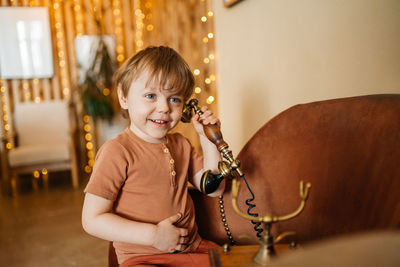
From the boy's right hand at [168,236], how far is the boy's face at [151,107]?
0.28 meters

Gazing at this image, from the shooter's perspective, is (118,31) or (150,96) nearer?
(150,96)

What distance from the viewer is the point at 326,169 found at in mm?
844

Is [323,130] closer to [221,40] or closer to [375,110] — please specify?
[375,110]

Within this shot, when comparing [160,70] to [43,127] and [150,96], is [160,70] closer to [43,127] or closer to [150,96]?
[150,96]

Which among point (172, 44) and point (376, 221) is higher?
point (172, 44)

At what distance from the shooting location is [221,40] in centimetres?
201

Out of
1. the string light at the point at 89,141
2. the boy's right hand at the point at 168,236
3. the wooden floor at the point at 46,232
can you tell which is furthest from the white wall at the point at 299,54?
the string light at the point at 89,141

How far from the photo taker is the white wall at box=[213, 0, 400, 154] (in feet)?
2.92

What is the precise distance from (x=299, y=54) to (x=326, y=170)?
558mm

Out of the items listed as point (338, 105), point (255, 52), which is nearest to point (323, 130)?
point (338, 105)

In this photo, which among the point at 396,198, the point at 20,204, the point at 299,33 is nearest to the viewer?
the point at 396,198

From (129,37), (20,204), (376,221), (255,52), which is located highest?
(129,37)

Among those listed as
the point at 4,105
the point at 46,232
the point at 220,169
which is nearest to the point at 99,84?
the point at 4,105

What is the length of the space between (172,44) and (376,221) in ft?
10.2
